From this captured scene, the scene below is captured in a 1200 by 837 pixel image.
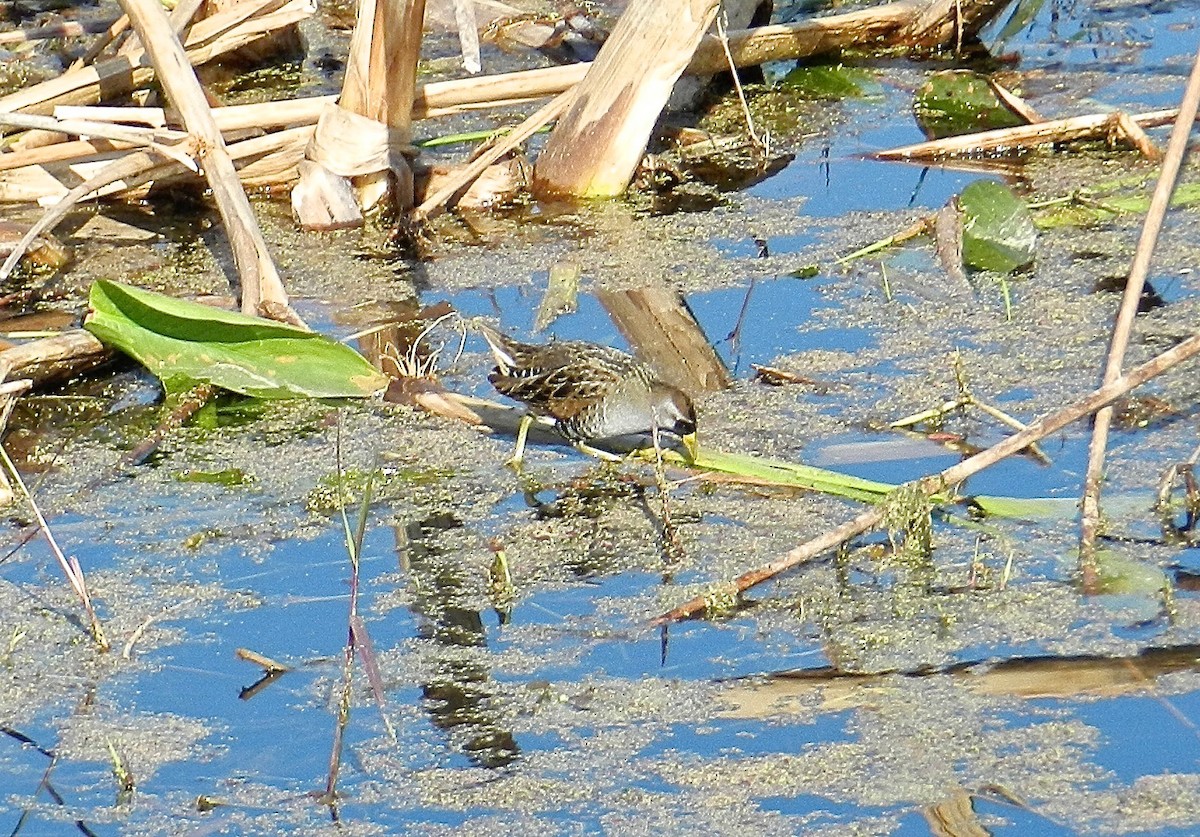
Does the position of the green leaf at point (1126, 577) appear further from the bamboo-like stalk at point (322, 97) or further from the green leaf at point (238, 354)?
the bamboo-like stalk at point (322, 97)

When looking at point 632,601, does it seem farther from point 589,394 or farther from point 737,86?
point 737,86

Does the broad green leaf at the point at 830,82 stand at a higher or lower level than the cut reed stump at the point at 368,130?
lower

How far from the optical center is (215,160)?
17.1 ft

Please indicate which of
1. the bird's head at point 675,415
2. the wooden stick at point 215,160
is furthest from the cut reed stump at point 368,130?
the bird's head at point 675,415

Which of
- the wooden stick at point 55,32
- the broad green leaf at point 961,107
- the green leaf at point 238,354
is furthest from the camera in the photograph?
the wooden stick at point 55,32

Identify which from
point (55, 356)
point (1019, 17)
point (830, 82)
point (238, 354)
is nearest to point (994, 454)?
point (238, 354)

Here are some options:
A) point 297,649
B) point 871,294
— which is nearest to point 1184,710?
point 297,649

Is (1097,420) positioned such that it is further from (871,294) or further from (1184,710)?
(871,294)

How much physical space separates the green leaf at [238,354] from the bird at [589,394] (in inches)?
16.6

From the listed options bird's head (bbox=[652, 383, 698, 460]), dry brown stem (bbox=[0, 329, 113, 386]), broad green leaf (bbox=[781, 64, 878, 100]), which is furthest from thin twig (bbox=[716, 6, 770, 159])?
dry brown stem (bbox=[0, 329, 113, 386])

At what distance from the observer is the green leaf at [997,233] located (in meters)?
5.61

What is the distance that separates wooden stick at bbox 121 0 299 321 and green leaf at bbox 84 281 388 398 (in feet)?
0.59

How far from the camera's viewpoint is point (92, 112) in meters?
5.77

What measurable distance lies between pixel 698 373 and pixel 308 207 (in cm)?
190
